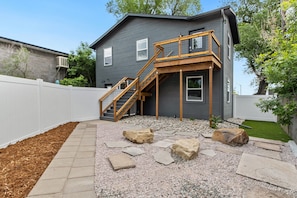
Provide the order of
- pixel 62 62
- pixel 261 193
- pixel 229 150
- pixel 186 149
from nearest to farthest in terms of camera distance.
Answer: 1. pixel 261 193
2. pixel 186 149
3. pixel 229 150
4. pixel 62 62

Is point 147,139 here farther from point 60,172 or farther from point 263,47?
point 263,47

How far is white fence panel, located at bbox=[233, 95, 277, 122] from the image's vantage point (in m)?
9.08

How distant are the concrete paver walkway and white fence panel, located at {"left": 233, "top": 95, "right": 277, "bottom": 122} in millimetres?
8862

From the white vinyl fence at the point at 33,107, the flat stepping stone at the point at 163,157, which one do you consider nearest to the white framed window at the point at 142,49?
the white vinyl fence at the point at 33,107

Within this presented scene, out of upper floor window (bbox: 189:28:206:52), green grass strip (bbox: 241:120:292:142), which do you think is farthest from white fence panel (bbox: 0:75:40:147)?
upper floor window (bbox: 189:28:206:52)

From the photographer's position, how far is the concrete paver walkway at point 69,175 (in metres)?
2.16

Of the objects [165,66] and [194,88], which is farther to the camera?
[194,88]

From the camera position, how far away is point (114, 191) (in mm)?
2197

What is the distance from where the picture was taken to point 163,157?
342 centimetres

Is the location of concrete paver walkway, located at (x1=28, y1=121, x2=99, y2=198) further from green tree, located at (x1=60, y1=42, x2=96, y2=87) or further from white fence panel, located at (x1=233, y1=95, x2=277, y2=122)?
green tree, located at (x1=60, y1=42, x2=96, y2=87)

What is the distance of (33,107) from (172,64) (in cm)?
543

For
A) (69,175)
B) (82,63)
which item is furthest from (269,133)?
(82,63)

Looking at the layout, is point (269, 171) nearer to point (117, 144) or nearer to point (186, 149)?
point (186, 149)

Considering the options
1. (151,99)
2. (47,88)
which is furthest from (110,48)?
(47,88)
